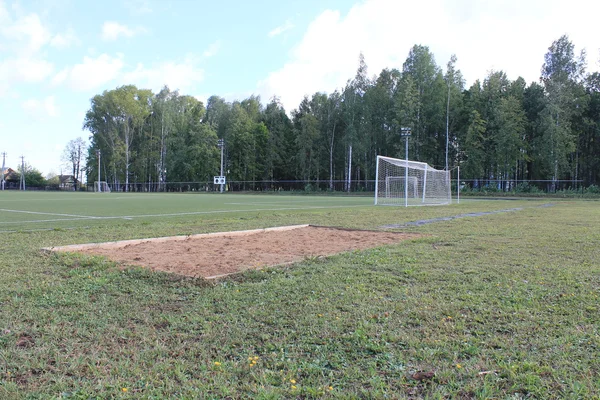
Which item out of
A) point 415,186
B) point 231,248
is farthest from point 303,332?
point 415,186

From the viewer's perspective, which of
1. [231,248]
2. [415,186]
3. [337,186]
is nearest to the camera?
[231,248]

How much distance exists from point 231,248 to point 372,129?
151ft

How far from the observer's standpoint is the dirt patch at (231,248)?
17.5 ft

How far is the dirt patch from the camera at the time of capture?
209 inches

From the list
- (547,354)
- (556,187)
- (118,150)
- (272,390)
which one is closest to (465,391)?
(547,354)

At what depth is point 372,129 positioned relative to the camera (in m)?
50.8

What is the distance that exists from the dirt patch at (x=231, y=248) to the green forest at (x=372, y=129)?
39.2 metres

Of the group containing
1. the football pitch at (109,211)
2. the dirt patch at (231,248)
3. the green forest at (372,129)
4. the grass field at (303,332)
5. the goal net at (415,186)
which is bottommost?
the grass field at (303,332)

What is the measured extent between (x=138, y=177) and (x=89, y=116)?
12.5 m

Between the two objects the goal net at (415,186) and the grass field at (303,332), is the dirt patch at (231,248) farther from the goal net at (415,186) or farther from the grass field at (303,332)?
the goal net at (415,186)

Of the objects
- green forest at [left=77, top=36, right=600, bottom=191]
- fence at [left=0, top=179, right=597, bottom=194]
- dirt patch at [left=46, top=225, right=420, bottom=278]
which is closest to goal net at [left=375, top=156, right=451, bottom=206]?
fence at [left=0, top=179, right=597, bottom=194]

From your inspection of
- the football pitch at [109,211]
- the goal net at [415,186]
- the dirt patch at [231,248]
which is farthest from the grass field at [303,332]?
the goal net at [415,186]

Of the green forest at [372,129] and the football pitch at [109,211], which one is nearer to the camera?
the football pitch at [109,211]

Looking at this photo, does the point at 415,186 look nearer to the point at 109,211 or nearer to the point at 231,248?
the point at 109,211
